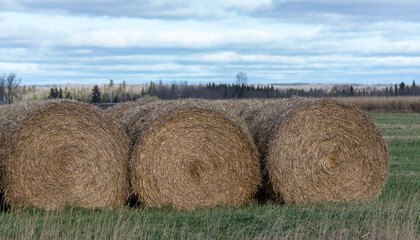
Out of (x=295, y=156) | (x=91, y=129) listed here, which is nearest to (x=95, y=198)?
(x=91, y=129)

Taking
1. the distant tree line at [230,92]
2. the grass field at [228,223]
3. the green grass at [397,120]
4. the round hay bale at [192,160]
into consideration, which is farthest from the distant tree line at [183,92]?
the grass field at [228,223]

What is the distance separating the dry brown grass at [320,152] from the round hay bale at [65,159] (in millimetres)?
2697

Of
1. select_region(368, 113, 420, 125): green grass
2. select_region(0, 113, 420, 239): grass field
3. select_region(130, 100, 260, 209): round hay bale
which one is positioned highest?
select_region(130, 100, 260, 209): round hay bale

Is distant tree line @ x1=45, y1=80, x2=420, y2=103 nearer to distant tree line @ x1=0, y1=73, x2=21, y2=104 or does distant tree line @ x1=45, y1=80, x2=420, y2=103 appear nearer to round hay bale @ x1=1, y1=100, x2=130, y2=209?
distant tree line @ x1=0, y1=73, x2=21, y2=104

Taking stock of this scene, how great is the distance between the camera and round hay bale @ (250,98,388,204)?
1044 cm

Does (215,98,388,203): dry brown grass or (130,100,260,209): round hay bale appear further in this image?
(215,98,388,203): dry brown grass

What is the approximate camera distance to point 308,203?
1051cm

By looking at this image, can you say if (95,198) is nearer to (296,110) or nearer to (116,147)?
(116,147)

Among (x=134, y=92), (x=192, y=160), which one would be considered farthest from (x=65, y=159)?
(x=134, y=92)

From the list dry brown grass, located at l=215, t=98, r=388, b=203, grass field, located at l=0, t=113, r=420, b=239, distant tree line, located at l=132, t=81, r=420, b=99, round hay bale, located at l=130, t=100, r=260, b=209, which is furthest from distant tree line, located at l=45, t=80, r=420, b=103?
grass field, located at l=0, t=113, r=420, b=239

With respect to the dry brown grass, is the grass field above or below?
below

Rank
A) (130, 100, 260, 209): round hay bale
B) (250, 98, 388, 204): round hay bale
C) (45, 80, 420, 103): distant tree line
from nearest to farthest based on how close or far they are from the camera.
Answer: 1. (130, 100, 260, 209): round hay bale
2. (250, 98, 388, 204): round hay bale
3. (45, 80, 420, 103): distant tree line

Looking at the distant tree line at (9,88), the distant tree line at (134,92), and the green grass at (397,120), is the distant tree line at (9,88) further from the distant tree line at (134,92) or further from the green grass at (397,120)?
the green grass at (397,120)

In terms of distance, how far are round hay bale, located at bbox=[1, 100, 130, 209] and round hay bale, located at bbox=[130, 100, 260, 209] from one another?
0.41m
